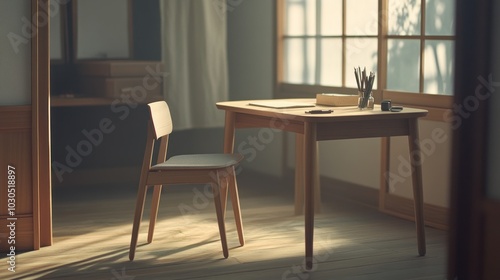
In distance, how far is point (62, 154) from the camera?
17.7ft

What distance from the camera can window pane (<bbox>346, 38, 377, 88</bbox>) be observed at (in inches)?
183

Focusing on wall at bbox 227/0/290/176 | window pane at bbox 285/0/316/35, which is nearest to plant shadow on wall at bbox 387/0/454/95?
window pane at bbox 285/0/316/35

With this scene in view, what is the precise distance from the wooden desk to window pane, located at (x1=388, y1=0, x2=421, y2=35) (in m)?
0.78

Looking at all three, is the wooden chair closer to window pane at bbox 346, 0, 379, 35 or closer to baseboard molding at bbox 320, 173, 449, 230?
baseboard molding at bbox 320, 173, 449, 230

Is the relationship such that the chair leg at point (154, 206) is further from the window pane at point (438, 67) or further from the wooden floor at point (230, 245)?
the window pane at point (438, 67)

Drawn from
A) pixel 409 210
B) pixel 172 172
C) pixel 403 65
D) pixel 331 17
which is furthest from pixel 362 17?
pixel 172 172

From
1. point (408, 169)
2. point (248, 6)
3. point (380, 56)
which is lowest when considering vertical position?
point (408, 169)

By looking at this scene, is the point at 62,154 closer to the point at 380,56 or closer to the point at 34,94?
the point at 34,94

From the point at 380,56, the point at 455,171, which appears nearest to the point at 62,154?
the point at 380,56

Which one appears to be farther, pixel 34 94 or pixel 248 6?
pixel 248 6

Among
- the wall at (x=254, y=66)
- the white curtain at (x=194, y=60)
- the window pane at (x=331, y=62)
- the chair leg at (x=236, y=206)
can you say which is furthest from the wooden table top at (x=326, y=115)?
the wall at (x=254, y=66)

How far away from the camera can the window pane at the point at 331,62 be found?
16.3 feet

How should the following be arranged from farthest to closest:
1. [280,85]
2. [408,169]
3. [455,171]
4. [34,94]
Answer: [280,85], [408,169], [34,94], [455,171]

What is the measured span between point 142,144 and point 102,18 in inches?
35.0
